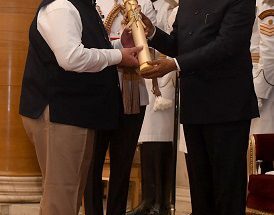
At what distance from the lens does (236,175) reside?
2.82 m

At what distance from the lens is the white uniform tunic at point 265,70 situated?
158 inches

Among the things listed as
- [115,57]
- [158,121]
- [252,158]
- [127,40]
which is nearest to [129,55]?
[115,57]

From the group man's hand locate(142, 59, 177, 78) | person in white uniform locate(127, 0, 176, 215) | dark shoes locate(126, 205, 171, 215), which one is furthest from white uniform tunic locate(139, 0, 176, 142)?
man's hand locate(142, 59, 177, 78)

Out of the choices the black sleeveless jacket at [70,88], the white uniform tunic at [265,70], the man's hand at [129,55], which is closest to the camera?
the black sleeveless jacket at [70,88]

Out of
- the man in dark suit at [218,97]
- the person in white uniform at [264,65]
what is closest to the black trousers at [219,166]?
the man in dark suit at [218,97]

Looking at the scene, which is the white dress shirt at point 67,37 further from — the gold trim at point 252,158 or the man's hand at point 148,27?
the gold trim at point 252,158

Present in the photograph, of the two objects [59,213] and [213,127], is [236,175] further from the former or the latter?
[59,213]

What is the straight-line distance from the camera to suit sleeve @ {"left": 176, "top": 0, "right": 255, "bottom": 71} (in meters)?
2.77

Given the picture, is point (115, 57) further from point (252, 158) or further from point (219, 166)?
point (252, 158)

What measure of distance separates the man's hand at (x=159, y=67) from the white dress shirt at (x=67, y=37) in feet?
0.73

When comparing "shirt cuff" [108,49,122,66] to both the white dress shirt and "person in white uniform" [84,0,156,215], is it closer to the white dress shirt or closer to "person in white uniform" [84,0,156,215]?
the white dress shirt

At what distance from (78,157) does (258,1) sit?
2084mm

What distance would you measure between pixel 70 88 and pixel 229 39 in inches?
29.6

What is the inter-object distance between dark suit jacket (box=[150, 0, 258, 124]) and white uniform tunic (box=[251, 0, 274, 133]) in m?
1.21
